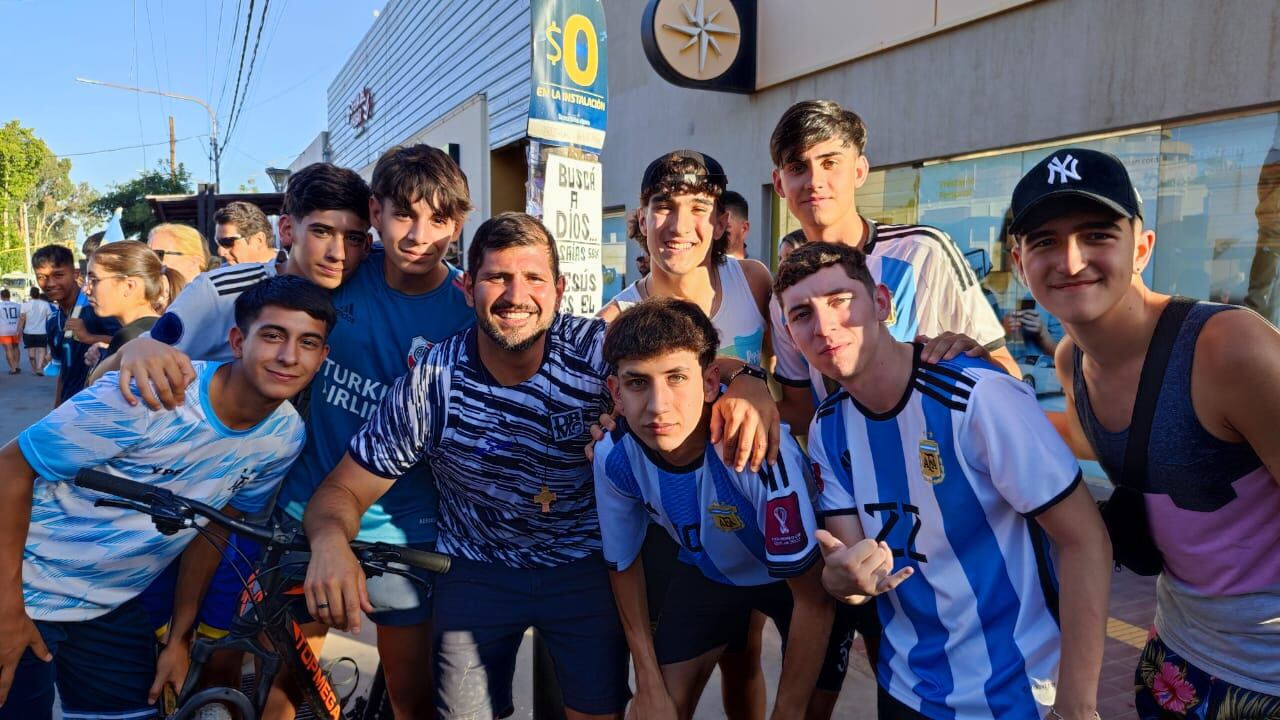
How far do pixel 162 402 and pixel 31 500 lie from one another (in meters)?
0.48

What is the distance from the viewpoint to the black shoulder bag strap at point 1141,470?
2047 millimetres

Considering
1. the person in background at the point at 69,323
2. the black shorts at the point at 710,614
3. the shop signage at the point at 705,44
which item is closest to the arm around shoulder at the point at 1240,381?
the black shorts at the point at 710,614

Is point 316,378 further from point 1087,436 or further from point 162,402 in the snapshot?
point 1087,436

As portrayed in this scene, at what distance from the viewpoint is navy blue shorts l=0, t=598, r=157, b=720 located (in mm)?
2572

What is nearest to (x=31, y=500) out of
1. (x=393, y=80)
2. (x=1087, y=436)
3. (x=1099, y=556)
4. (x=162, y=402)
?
(x=162, y=402)

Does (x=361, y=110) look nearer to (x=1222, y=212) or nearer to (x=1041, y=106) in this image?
(x=1041, y=106)

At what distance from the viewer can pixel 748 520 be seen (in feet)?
8.45

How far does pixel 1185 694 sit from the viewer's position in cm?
225

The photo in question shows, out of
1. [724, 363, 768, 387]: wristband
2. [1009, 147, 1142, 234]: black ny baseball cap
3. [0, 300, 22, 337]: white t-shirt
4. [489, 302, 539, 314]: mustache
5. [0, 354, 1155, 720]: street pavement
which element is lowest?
[0, 354, 1155, 720]: street pavement

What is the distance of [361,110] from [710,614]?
31564 mm

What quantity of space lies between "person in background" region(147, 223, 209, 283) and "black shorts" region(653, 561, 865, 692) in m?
5.08

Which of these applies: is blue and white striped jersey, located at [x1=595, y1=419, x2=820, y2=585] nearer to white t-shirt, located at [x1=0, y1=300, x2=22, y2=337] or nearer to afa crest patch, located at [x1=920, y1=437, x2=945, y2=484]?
afa crest patch, located at [x1=920, y1=437, x2=945, y2=484]

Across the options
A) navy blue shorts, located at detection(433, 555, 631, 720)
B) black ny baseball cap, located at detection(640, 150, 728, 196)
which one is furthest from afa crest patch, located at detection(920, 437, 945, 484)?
black ny baseball cap, located at detection(640, 150, 728, 196)

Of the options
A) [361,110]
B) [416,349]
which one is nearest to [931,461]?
[416,349]
